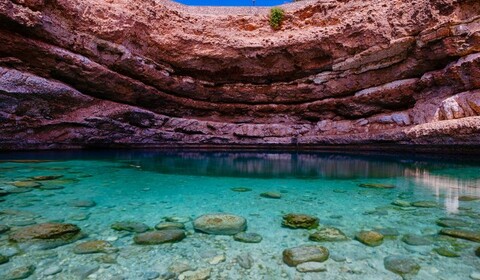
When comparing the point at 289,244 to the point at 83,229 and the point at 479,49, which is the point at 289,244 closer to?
the point at 83,229

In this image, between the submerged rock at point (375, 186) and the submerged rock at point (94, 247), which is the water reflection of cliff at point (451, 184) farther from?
the submerged rock at point (94, 247)

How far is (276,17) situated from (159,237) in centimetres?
1378

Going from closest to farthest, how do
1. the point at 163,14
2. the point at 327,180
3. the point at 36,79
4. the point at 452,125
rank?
1. the point at 327,180
2. the point at 452,125
3. the point at 36,79
4. the point at 163,14

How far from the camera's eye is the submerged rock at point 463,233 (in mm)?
2742

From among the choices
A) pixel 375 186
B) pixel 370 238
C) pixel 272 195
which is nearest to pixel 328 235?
pixel 370 238

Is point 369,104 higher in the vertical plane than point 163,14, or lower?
lower

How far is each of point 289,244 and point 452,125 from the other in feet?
29.8

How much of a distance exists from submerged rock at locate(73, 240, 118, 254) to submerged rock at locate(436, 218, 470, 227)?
141 inches

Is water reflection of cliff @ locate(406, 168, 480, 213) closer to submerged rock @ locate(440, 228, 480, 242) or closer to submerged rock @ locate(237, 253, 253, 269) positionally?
submerged rock @ locate(440, 228, 480, 242)

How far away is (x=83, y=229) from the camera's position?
3059 millimetres

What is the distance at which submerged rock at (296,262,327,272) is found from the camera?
225 cm

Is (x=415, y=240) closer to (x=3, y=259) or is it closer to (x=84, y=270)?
(x=84, y=270)

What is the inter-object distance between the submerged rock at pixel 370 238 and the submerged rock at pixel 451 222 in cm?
92

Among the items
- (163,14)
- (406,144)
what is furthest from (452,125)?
(163,14)
